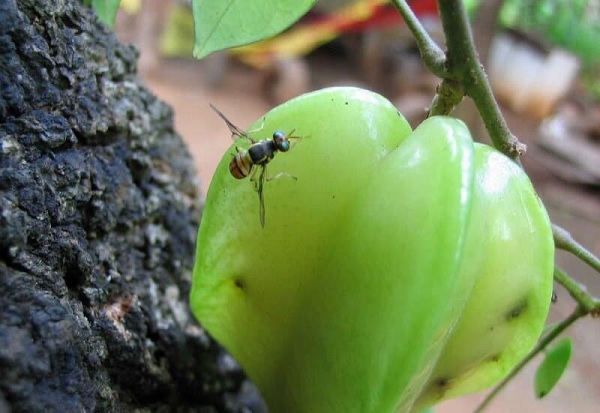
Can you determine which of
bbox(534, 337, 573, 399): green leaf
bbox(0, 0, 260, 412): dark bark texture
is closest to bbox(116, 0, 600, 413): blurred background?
bbox(0, 0, 260, 412): dark bark texture

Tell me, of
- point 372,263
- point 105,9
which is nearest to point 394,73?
point 105,9

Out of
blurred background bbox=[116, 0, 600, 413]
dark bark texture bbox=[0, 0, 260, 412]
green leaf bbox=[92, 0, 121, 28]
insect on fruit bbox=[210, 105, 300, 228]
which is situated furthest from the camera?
blurred background bbox=[116, 0, 600, 413]

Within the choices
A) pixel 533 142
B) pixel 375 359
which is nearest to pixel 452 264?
pixel 375 359

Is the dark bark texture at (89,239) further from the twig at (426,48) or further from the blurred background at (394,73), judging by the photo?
the blurred background at (394,73)

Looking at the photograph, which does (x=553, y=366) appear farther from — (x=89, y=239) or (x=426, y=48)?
(x=89, y=239)

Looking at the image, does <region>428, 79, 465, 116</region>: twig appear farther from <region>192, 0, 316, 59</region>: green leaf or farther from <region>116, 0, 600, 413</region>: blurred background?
<region>116, 0, 600, 413</region>: blurred background

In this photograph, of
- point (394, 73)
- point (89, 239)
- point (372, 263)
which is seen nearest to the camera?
point (372, 263)

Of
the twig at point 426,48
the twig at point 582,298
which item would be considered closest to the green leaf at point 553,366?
the twig at point 582,298
